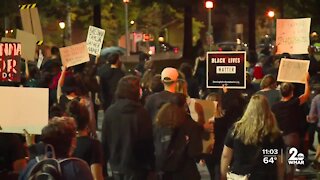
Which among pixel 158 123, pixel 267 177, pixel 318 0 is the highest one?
pixel 318 0

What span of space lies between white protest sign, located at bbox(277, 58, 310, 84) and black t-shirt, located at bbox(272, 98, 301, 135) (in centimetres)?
31

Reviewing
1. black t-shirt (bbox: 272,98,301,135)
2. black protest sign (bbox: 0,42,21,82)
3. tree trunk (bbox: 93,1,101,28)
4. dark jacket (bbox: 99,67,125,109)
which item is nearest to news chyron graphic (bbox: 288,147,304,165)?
black t-shirt (bbox: 272,98,301,135)

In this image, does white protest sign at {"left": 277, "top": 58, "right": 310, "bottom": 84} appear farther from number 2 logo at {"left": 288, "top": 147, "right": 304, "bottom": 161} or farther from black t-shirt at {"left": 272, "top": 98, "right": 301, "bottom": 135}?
number 2 logo at {"left": 288, "top": 147, "right": 304, "bottom": 161}

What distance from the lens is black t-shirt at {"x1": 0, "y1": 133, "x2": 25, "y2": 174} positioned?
6918 millimetres

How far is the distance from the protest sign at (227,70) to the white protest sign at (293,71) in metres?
0.94

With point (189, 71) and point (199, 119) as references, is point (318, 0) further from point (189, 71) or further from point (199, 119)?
point (199, 119)

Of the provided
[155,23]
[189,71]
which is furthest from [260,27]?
[189,71]

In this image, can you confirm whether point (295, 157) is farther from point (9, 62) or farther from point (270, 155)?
point (9, 62)

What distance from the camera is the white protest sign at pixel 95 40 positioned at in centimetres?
1388

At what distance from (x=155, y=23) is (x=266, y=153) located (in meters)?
54.9

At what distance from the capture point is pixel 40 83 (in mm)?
11117

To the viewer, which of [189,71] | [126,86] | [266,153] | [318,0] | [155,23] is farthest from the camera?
[155,23]

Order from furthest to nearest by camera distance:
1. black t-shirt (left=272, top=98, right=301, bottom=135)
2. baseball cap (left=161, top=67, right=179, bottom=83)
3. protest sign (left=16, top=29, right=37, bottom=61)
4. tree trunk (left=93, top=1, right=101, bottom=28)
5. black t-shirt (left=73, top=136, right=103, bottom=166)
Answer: tree trunk (left=93, top=1, right=101, bottom=28), protest sign (left=16, top=29, right=37, bottom=61), black t-shirt (left=272, top=98, right=301, bottom=135), baseball cap (left=161, top=67, right=179, bottom=83), black t-shirt (left=73, top=136, right=103, bottom=166)

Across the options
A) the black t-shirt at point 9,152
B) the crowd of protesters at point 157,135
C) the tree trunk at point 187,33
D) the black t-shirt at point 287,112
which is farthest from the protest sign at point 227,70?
the tree trunk at point 187,33
